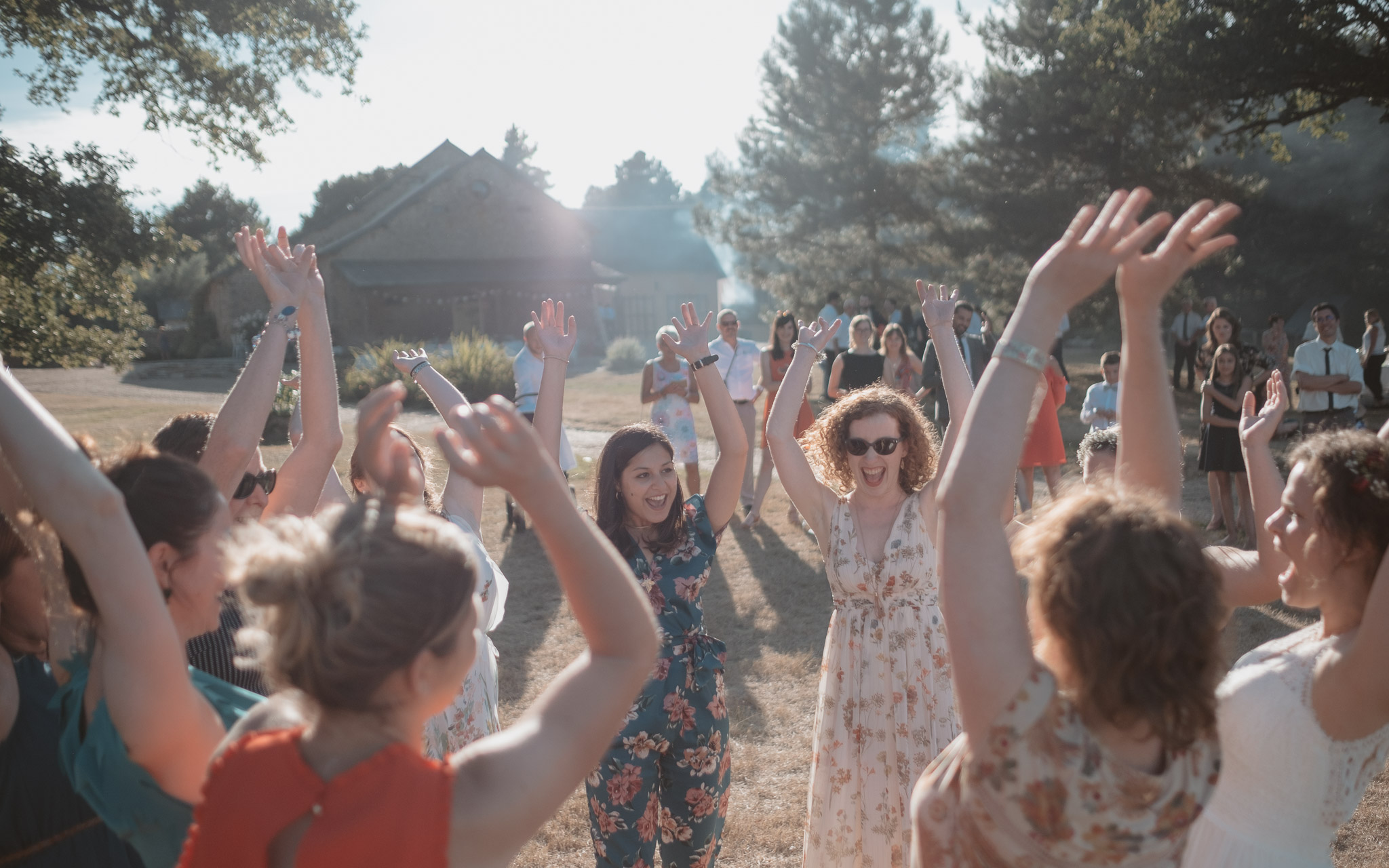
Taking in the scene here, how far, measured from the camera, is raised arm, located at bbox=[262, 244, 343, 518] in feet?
8.04

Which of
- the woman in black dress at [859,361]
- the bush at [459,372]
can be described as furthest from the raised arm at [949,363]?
the bush at [459,372]

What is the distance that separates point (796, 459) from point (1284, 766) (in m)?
1.78

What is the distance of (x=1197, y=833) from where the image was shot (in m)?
2.24

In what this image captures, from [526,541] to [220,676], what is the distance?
7.00m

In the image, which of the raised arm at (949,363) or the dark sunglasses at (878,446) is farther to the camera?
the dark sunglasses at (878,446)

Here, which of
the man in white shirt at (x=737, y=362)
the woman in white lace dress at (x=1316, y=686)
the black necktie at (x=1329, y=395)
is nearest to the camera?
the woman in white lace dress at (x=1316, y=686)

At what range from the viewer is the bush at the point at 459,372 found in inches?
795

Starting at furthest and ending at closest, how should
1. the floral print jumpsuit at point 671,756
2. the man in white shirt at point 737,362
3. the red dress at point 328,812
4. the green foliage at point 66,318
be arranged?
the green foliage at point 66,318, the man in white shirt at point 737,362, the floral print jumpsuit at point 671,756, the red dress at point 328,812

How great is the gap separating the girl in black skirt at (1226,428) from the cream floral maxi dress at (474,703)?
7090mm

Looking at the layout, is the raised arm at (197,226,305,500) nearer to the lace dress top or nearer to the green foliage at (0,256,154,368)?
the lace dress top

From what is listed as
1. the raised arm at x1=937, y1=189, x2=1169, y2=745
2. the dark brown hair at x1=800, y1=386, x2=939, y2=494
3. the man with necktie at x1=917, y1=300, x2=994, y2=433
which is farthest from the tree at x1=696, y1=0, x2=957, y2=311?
the raised arm at x1=937, y1=189, x2=1169, y2=745

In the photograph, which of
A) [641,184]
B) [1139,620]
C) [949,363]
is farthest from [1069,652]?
[641,184]

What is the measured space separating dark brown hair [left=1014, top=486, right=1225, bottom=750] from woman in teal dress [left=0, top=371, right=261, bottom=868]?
4.69 feet

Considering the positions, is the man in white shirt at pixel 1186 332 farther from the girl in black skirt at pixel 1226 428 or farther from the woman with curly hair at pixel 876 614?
the woman with curly hair at pixel 876 614
